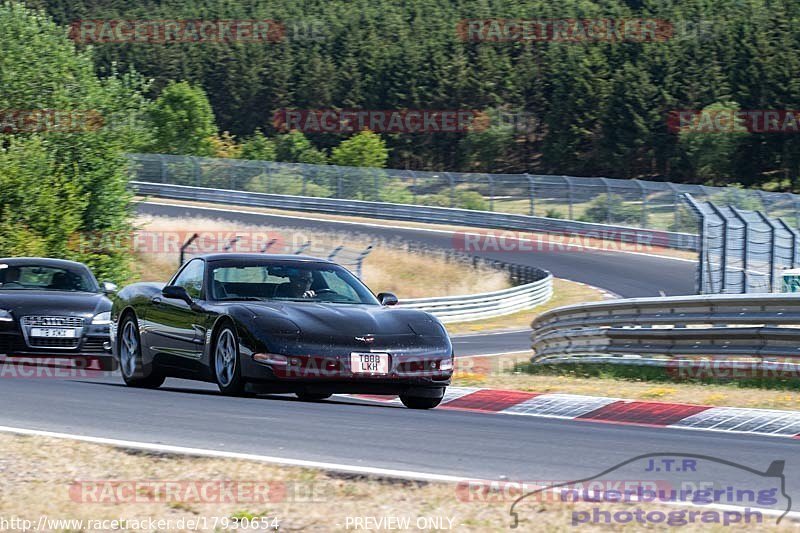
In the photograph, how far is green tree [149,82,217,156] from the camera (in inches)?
3890

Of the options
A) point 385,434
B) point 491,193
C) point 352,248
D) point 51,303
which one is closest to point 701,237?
point 51,303

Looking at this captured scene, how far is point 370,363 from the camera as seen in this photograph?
9.95 m

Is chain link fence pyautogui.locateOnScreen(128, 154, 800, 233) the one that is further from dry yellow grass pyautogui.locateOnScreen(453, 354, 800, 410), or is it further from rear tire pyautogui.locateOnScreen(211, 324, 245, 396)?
rear tire pyautogui.locateOnScreen(211, 324, 245, 396)

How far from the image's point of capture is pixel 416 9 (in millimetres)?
124875

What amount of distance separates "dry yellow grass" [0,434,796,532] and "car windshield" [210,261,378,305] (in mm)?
4051

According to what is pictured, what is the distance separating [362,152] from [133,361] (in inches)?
3008

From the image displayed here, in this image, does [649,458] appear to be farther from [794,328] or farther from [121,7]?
[121,7]

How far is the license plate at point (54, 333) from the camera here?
14.0 m

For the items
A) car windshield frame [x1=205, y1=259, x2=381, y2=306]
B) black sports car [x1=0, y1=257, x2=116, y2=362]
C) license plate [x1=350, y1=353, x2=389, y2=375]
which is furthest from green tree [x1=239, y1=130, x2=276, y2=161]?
license plate [x1=350, y1=353, x2=389, y2=375]

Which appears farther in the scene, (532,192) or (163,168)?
(163,168)

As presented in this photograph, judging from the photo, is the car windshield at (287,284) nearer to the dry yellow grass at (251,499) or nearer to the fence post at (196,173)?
the dry yellow grass at (251,499)

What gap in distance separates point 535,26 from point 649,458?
10573 centimetres

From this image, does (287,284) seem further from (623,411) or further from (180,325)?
(623,411)

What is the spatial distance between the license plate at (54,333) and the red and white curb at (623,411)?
13.7 ft
